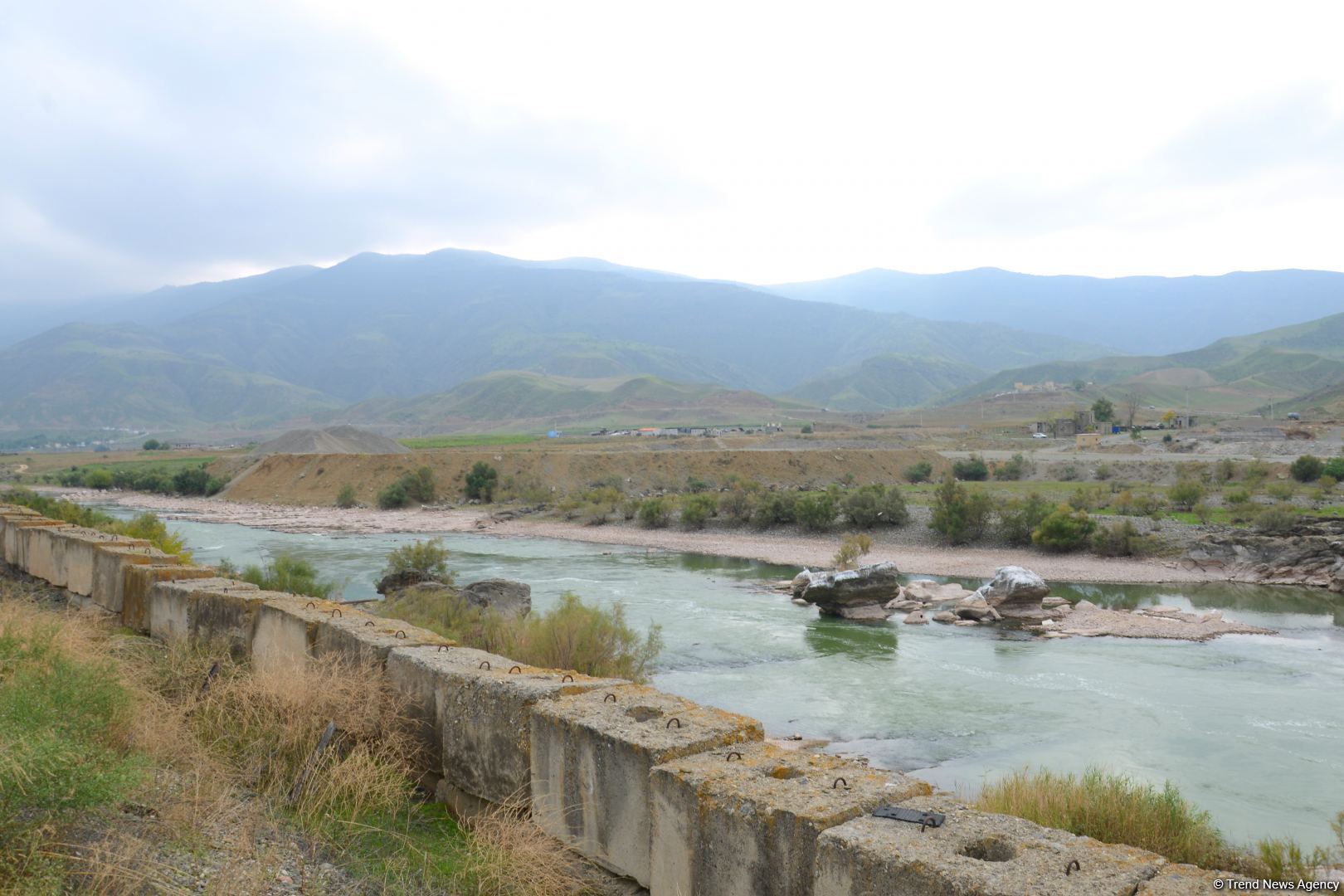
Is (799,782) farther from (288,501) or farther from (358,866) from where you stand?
(288,501)

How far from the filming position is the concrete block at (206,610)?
966 cm

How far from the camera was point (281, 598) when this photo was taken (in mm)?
10055

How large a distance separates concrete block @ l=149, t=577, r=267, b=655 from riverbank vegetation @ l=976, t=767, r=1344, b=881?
25.5ft

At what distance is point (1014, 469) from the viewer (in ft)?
234

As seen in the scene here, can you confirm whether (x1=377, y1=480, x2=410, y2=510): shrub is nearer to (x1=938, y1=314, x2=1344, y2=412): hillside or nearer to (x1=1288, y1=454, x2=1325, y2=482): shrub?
(x1=1288, y1=454, x2=1325, y2=482): shrub

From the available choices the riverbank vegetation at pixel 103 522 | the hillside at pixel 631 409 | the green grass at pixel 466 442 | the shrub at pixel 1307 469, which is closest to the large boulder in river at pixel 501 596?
the riverbank vegetation at pixel 103 522

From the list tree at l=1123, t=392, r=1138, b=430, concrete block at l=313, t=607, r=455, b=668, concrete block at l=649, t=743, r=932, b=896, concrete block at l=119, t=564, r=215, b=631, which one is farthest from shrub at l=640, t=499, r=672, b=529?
tree at l=1123, t=392, r=1138, b=430

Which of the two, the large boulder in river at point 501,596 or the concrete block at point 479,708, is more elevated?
the concrete block at point 479,708

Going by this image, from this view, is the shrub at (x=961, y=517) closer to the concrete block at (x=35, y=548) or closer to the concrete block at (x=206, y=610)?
the concrete block at (x=35, y=548)

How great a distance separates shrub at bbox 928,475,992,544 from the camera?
45375mm

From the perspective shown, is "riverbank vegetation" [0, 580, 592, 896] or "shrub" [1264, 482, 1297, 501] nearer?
"riverbank vegetation" [0, 580, 592, 896]

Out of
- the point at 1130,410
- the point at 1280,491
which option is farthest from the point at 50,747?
the point at 1130,410

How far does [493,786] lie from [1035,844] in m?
3.80

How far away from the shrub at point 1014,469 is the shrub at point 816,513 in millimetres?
25053
